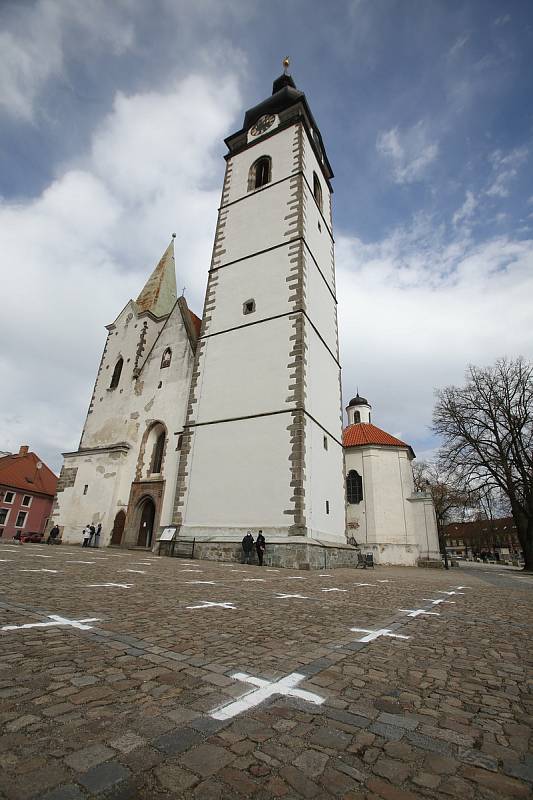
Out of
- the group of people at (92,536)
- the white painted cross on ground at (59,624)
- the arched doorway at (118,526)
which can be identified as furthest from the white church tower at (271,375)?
the white painted cross on ground at (59,624)

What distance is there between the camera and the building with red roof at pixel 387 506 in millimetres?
23875

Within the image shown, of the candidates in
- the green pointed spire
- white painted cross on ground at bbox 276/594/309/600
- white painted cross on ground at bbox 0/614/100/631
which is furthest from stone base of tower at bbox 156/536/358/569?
the green pointed spire

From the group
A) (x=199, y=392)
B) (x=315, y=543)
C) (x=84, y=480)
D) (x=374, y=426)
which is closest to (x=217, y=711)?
(x=315, y=543)

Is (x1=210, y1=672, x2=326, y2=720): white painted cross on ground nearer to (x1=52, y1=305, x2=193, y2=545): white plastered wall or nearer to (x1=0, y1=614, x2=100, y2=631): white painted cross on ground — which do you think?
(x1=0, y1=614, x2=100, y2=631): white painted cross on ground

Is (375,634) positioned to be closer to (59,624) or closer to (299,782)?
(299,782)

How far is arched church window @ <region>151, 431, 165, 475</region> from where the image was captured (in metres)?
17.9

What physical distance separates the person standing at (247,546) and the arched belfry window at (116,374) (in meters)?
12.8

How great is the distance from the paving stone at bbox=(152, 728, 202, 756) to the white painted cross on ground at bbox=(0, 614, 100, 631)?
5.70 feet

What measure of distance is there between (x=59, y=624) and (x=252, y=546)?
9923mm

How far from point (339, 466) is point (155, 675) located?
619 inches

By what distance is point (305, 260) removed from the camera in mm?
17141

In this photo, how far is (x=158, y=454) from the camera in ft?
60.1

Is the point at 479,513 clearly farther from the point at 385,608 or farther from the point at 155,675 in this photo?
the point at 155,675

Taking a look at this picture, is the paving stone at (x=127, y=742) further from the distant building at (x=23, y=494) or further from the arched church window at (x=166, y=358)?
the distant building at (x=23, y=494)
